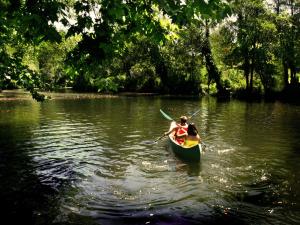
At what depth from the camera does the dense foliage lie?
244 inches

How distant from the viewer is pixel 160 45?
808cm

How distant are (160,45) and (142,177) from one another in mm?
7592

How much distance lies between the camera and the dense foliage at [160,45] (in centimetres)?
619

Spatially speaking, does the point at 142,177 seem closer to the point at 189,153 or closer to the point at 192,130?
the point at 189,153

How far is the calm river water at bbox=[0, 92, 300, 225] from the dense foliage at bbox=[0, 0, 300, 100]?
341 cm

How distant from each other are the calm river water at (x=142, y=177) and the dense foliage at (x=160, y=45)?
3.41 meters

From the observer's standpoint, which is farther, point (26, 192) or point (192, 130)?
point (192, 130)

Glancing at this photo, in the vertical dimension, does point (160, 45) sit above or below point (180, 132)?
above

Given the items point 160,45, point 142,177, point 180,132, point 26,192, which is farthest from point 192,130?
point 160,45

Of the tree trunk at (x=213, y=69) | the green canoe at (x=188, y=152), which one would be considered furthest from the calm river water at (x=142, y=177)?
the tree trunk at (x=213, y=69)

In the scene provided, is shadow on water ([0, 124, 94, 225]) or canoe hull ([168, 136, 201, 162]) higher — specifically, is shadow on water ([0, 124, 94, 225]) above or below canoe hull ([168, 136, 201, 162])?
below

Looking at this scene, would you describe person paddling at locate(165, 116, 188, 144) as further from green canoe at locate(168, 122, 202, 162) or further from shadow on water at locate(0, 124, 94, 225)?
shadow on water at locate(0, 124, 94, 225)

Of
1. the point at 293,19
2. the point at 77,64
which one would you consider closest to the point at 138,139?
the point at 77,64

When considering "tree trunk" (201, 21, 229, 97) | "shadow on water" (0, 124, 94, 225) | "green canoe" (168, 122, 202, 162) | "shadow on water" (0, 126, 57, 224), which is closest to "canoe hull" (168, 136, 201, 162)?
"green canoe" (168, 122, 202, 162)
